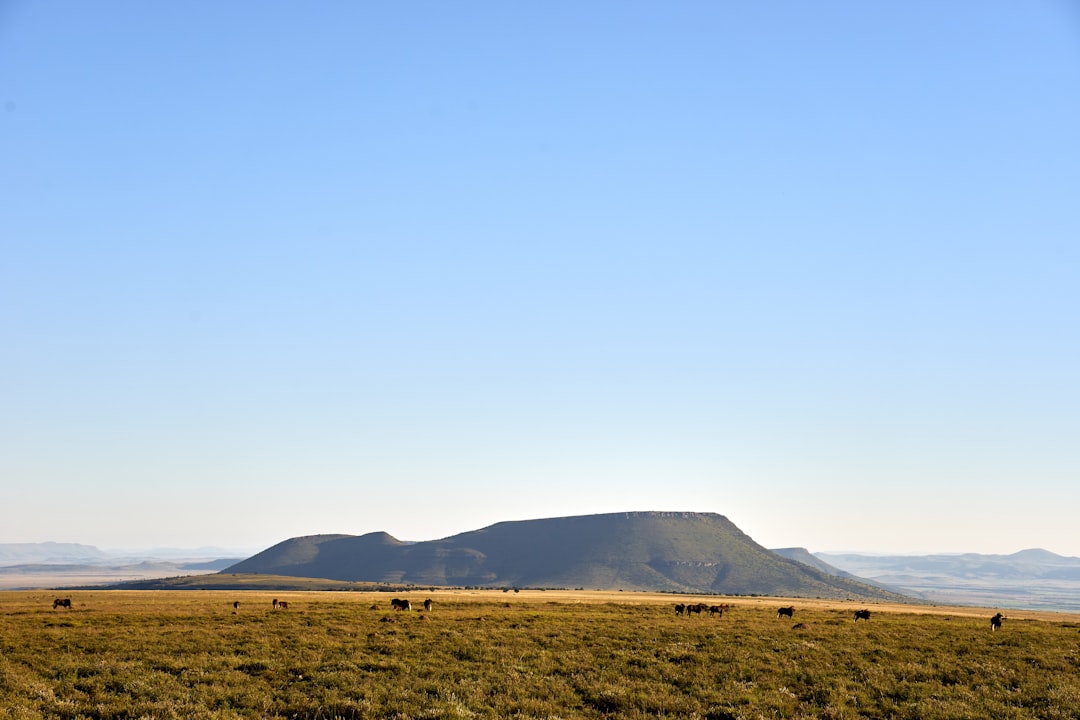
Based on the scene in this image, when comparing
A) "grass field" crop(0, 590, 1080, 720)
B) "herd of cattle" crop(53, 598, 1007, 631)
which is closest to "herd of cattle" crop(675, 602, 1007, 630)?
"herd of cattle" crop(53, 598, 1007, 631)

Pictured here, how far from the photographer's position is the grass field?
2739 cm

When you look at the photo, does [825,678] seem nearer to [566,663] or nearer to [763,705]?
[763,705]

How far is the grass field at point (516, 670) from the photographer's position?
89.9ft

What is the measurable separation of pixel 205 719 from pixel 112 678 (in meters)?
7.42

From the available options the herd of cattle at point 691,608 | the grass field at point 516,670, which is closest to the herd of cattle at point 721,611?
the herd of cattle at point 691,608

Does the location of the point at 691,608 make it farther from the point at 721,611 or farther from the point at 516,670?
the point at 516,670

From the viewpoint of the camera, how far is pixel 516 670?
33000 mm

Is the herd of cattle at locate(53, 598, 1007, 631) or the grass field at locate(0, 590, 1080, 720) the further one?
the herd of cattle at locate(53, 598, 1007, 631)

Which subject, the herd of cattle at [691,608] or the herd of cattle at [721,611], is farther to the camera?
the herd of cattle at [691,608]

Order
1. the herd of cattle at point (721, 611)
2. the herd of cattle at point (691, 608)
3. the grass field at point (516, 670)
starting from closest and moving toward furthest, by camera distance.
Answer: the grass field at point (516, 670)
the herd of cattle at point (721, 611)
the herd of cattle at point (691, 608)

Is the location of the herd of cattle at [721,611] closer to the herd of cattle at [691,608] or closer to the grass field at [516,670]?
the herd of cattle at [691,608]

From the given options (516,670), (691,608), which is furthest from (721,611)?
(516,670)

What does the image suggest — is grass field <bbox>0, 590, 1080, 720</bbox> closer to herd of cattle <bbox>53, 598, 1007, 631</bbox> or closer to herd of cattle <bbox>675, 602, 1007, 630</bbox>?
herd of cattle <bbox>675, 602, 1007, 630</bbox>

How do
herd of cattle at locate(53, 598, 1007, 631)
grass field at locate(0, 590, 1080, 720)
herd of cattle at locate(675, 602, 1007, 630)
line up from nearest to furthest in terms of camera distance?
1. grass field at locate(0, 590, 1080, 720)
2. herd of cattle at locate(675, 602, 1007, 630)
3. herd of cattle at locate(53, 598, 1007, 631)
